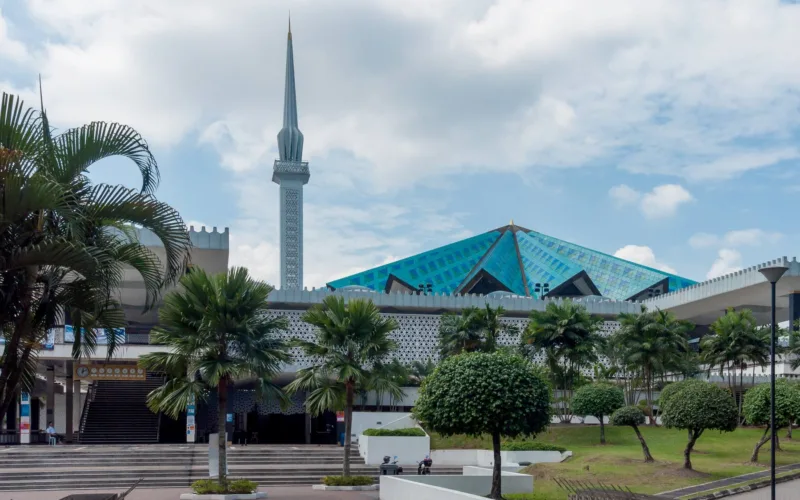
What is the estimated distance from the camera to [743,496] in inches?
822

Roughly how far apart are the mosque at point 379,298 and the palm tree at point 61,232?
11455mm

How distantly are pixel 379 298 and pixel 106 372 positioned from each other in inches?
542

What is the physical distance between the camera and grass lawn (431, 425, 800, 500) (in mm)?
23281

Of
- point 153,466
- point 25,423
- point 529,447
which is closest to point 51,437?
point 25,423

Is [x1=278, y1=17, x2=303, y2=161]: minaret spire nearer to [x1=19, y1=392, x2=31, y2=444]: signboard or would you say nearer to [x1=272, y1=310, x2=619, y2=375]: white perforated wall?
[x1=272, y1=310, x2=619, y2=375]: white perforated wall

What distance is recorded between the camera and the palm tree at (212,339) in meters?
21.7

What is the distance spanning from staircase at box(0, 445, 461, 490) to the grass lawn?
4283mm

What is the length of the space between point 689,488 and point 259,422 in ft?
88.6

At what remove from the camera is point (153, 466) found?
92.6 ft

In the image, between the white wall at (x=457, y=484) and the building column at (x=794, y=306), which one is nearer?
the white wall at (x=457, y=484)

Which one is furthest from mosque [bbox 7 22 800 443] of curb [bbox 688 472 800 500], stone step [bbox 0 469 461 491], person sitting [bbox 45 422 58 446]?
curb [bbox 688 472 800 500]

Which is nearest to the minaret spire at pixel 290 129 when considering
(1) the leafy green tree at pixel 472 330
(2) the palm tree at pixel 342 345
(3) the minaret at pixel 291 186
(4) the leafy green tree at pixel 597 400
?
(3) the minaret at pixel 291 186

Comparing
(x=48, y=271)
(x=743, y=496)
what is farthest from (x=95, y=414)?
(x=48, y=271)

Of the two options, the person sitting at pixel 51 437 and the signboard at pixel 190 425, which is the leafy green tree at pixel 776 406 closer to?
the signboard at pixel 190 425
